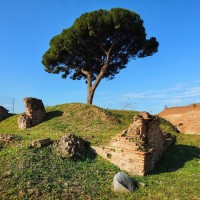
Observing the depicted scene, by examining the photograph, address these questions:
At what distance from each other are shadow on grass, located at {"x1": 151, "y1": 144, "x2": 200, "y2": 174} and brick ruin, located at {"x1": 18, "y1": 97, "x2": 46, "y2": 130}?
31.8 ft

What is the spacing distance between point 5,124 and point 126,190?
15945 millimetres

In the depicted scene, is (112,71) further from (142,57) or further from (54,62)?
(54,62)

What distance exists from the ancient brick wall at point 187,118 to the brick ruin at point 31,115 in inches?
463

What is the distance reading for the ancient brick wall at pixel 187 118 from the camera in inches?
939

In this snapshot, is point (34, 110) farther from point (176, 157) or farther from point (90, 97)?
point (176, 157)

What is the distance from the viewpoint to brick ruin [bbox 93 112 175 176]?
9688 mm

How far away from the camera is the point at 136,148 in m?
9.86

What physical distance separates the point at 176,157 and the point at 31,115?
423 inches

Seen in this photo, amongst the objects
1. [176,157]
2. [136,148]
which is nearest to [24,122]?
[176,157]

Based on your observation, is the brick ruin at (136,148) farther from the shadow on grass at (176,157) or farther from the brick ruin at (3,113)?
the brick ruin at (3,113)

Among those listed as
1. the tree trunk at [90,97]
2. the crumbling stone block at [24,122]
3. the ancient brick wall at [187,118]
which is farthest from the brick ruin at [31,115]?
the ancient brick wall at [187,118]

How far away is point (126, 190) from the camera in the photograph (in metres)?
7.83

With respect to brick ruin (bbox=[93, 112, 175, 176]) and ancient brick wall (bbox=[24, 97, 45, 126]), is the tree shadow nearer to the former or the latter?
ancient brick wall (bbox=[24, 97, 45, 126])

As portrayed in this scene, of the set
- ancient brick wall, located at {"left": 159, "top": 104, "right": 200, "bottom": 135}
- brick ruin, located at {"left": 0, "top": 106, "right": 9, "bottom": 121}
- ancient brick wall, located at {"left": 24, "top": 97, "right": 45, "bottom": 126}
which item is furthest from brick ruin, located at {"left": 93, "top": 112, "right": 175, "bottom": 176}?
brick ruin, located at {"left": 0, "top": 106, "right": 9, "bottom": 121}
